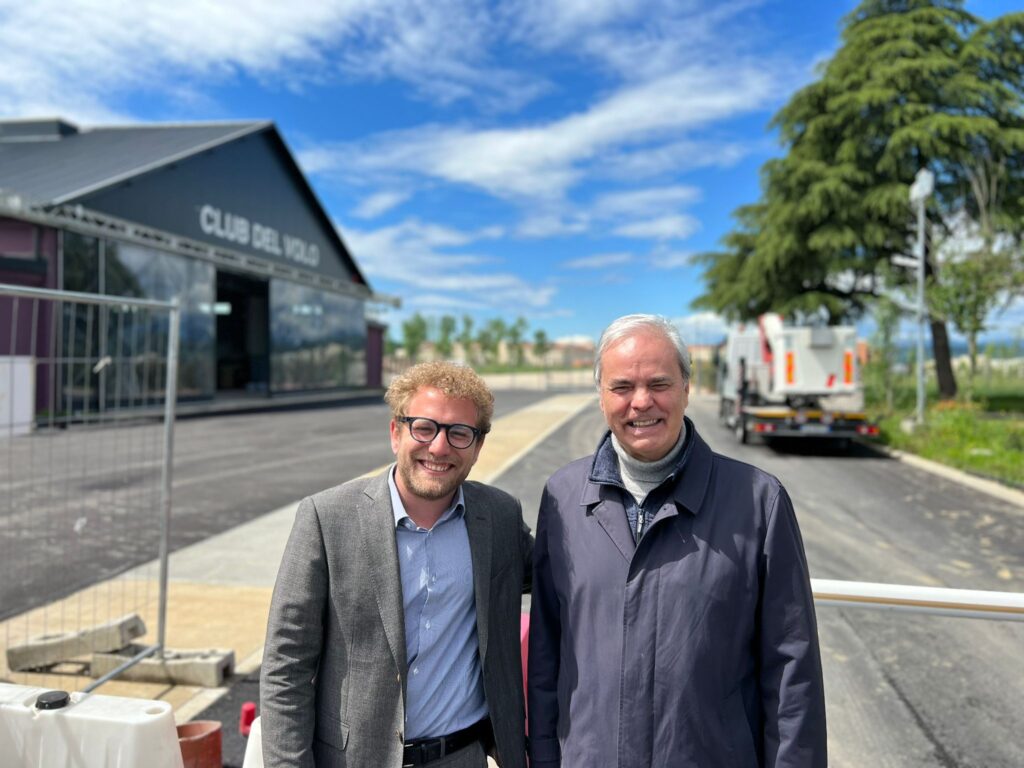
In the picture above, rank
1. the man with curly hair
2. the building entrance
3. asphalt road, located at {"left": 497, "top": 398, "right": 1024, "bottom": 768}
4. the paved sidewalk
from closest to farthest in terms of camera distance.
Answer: the man with curly hair, asphalt road, located at {"left": 497, "top": 398, "right": 1024, "bottom": 768}, the paved sidewalk, the building entrance

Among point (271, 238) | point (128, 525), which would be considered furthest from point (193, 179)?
point (128, 525)

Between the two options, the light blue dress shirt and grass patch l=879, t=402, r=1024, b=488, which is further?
grass patch l=879, t=402, r=1024, b=488

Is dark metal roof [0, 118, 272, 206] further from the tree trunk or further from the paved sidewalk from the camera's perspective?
the tree trunk

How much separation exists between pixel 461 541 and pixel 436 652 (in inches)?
11.7

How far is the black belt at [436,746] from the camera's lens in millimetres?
1829

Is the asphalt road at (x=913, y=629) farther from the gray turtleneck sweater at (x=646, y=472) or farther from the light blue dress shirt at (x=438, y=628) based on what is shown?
the light blue dress shirt at (x=438, y=628)

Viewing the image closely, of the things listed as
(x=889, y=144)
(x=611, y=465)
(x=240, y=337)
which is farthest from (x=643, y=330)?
(x=240, y=337)

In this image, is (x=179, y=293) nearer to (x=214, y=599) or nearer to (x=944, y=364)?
(x=214, y=599)

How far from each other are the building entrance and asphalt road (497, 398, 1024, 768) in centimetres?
2893

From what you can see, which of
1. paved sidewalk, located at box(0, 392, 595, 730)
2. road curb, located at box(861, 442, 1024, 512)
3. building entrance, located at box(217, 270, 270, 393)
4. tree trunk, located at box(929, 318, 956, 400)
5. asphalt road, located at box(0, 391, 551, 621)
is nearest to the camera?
paved sidewalk, located at box(0, 392, 595, 730)

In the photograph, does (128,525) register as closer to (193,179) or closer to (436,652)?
(436,652)

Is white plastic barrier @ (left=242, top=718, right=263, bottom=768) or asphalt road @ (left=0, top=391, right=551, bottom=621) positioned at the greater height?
white plastic barrier @ (left=242, top=718, right=263, bottom=768)

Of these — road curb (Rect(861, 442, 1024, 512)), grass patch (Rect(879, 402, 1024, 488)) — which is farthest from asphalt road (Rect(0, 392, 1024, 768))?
grass patch (Rect(879, 402, 1024, 488))

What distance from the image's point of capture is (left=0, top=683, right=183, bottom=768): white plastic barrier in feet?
6.61
